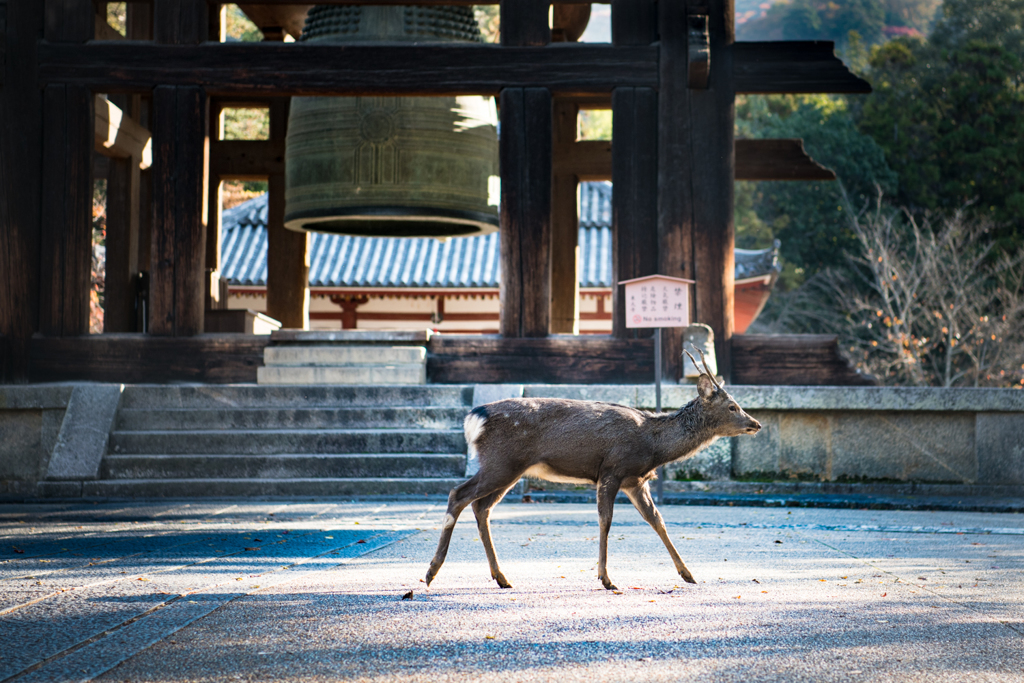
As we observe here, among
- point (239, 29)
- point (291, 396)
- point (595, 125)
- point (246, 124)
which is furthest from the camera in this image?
point (595, 125)

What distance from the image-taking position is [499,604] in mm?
4312

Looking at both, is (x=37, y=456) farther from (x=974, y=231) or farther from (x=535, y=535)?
(x=974, y=231)

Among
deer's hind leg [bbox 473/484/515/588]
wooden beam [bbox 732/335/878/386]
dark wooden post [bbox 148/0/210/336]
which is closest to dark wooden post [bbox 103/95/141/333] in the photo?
dark wooden post [bbox 148/0/210/336]

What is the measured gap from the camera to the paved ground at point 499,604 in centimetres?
331

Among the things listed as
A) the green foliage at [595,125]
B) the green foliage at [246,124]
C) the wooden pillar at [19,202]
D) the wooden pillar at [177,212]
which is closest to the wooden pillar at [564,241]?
the wooden pillar at [177,212]

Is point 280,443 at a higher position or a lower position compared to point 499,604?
higher

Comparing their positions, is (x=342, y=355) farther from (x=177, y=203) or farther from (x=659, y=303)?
(x=659, y=303)

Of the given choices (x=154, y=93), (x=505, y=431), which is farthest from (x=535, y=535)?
(x=154, y=93)

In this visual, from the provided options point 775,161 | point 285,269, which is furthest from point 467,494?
point 285,269

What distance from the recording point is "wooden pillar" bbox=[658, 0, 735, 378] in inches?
428

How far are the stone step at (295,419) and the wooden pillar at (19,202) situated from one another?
5.82ft

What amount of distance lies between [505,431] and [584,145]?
10.7m

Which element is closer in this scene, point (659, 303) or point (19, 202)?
point (659, 303)

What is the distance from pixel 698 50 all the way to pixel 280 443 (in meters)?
6.05
